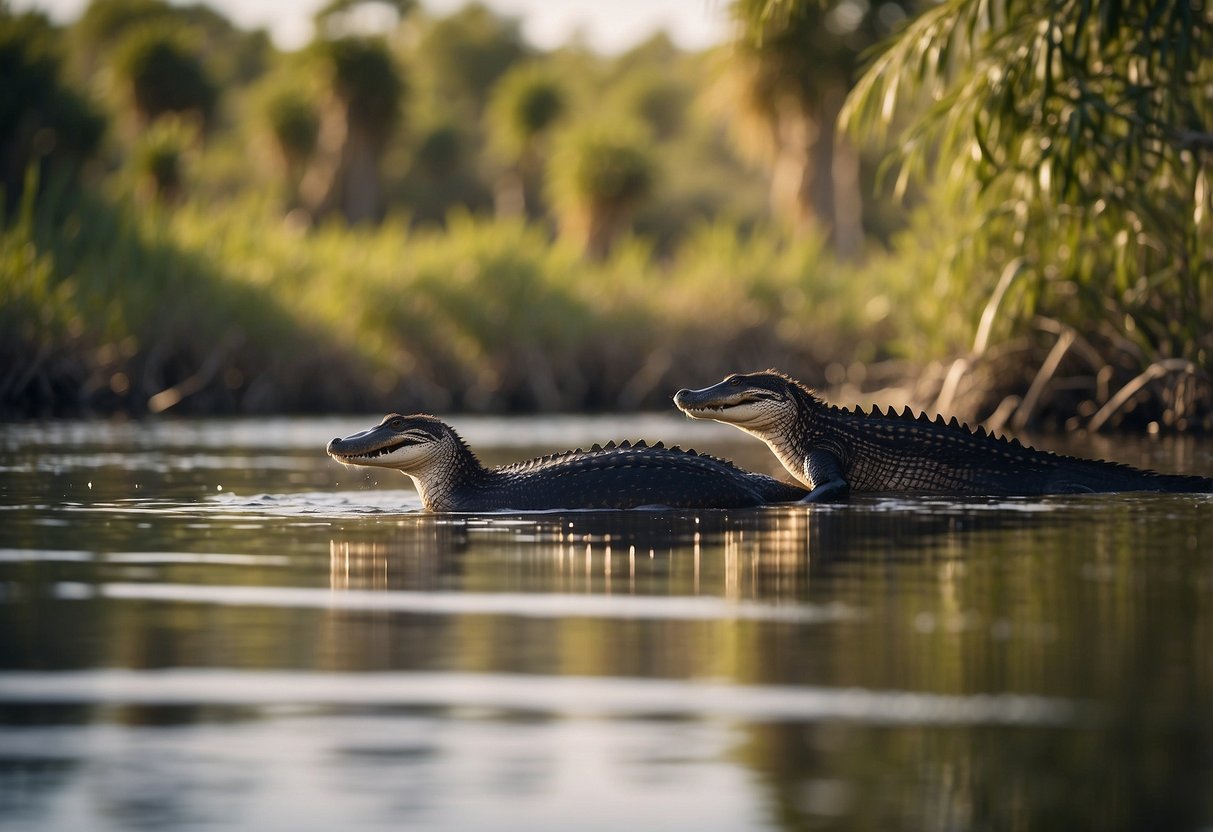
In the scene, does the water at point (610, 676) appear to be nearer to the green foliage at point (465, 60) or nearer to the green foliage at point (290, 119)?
the green foliage at point (290, 119)

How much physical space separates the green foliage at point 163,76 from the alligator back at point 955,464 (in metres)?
52.8

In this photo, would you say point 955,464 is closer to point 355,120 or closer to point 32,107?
point 32,107

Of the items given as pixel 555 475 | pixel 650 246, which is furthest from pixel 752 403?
pixel 650 246

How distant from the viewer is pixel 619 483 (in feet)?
38.3

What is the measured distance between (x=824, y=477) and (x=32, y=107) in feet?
83.7

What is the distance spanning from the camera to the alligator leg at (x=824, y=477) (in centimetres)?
1260

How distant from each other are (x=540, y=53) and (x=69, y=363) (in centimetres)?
9935

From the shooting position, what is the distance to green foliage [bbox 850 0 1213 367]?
14305 millimetres

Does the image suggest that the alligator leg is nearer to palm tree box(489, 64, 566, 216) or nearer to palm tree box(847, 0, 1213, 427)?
palm tree box(847, 0, 1213, 427)

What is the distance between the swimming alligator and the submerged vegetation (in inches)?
87.7

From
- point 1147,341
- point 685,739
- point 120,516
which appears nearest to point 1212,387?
point 1147,341

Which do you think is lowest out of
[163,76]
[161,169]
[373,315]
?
[373,315]

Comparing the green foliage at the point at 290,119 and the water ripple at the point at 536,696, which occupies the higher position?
the green foliage at the point at 290,119

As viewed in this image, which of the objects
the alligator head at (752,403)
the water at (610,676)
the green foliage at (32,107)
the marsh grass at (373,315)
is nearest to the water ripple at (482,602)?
the water at (610,676)
